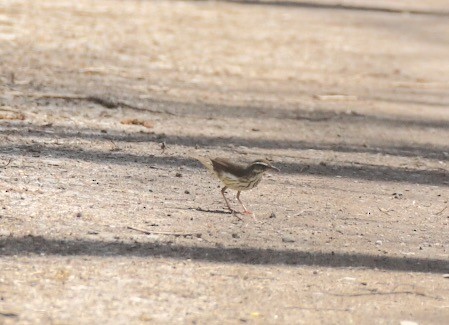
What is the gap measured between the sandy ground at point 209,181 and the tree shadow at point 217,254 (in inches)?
0.7

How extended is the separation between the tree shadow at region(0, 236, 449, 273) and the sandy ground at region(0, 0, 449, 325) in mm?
17

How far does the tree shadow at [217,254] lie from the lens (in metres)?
6.51

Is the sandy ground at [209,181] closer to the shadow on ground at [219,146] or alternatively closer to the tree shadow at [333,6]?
the shadow on ground at [219,146]

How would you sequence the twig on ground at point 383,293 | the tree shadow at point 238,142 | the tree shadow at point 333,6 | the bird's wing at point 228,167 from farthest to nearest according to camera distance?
the tree shadow at point 333,6
the tree shadow at point 238,142
the bird's wing at point 228,167
the twig on ground at point 383,293

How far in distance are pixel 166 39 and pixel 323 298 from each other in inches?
457

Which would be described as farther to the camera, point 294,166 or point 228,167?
point 294,166

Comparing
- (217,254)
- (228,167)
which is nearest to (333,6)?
(228,167)

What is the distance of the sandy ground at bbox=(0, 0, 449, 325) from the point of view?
19.8 feet

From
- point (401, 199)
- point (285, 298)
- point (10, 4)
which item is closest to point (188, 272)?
point (285, 298)

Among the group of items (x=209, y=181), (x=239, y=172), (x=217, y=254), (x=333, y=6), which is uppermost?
(x=333, y=6)

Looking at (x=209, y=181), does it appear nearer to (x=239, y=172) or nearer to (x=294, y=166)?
(x=294, y=166)

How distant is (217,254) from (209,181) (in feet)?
6.81

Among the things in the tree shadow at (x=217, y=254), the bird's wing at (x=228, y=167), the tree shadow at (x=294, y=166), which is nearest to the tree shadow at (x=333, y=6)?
the tree shadow at (x=294, y=166)

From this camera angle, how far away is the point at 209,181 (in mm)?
8797
